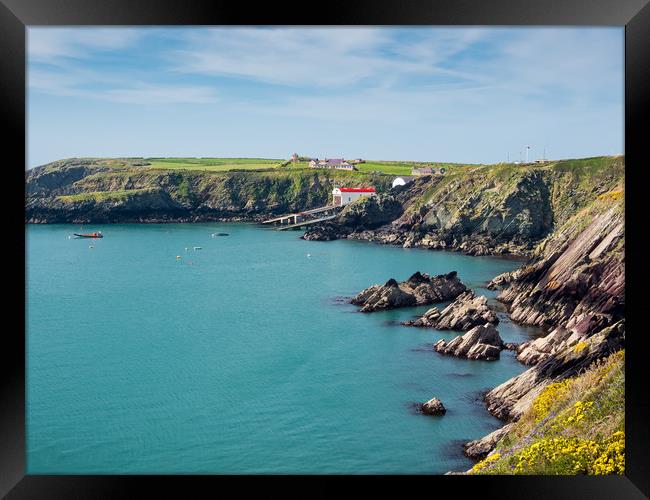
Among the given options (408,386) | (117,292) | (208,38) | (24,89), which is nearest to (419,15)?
(24,89)

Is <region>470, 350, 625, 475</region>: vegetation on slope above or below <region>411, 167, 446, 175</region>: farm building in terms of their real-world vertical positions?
below

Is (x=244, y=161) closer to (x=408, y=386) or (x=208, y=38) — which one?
(x=208, y=38)

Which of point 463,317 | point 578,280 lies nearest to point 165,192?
point 463,317

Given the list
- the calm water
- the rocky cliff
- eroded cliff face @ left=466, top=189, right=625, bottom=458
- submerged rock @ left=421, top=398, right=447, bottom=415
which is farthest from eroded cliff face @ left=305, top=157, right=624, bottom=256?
submerged rock @ left=421, top=398, right=447, bottom=415

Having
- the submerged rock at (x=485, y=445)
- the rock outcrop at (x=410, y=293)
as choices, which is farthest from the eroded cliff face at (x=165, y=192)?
the submerged rock at (x=485, y=445)

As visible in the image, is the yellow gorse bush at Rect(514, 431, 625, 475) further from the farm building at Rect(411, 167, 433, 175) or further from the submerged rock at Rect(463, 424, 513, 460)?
the farm building at Rect(411, 167, 433, 175)
